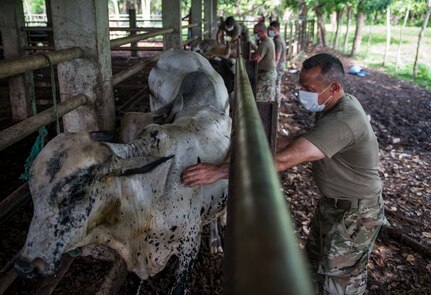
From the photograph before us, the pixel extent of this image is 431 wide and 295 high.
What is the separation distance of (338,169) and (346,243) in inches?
20.0

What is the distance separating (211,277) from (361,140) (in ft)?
5.55

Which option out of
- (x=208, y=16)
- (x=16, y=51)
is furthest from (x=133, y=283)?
(x=208, y=16)

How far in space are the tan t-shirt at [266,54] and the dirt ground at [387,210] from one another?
1192 millimetres

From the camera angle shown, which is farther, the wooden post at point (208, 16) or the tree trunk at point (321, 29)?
the tree trunk at point (321, 29)

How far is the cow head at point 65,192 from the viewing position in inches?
73.5

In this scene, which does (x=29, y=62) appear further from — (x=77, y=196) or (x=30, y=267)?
(x=30, y=267)

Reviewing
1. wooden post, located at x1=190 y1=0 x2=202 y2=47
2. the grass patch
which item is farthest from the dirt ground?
the grass patch

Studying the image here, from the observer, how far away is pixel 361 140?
255 centimetres

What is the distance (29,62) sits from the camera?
2.13 meters

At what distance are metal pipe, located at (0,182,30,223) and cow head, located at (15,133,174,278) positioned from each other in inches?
15.4

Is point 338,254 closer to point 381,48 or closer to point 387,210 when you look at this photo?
point 387,210

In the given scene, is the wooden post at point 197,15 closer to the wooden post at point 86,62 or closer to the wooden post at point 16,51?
the wooden post at point 16,51

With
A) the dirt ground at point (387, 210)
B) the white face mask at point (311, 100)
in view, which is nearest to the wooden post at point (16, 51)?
the dirt ground at point (387, 210)

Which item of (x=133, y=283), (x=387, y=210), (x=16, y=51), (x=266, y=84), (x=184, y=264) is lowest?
(x=387, y=210)
